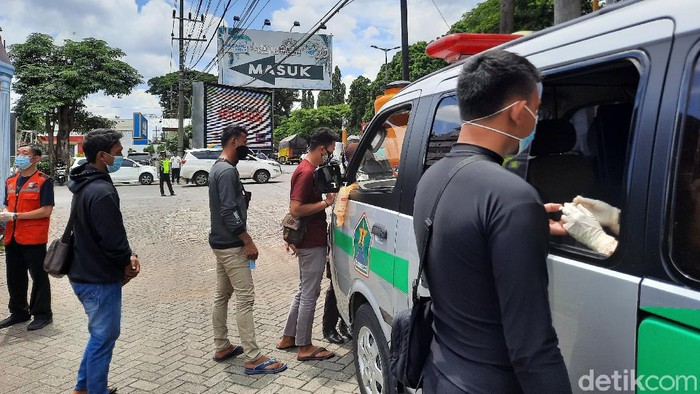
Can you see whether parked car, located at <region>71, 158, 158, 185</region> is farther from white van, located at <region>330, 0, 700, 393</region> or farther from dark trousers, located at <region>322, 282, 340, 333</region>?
white van, located at <region>330, 0, 700, 393</region>

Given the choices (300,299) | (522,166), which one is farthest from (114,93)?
(522,166)

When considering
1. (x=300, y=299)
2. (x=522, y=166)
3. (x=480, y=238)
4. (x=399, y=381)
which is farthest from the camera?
(x=300, y=299)

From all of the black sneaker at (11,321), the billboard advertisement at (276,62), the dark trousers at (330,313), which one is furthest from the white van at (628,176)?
the billboard advertisement at (276,62)

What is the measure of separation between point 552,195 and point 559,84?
1.31ft

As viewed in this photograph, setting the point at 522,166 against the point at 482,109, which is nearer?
the point at 482,109

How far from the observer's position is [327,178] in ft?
12.0

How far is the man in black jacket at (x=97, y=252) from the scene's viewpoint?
3164mm

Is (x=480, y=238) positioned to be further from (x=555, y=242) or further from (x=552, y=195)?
(x=552, y=195)

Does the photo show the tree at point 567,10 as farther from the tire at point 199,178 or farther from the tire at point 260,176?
the tire at point 199,178

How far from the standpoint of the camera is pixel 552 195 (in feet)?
6.19

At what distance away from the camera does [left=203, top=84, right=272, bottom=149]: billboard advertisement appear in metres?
30.3

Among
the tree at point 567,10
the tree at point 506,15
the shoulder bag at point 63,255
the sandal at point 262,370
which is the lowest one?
the sandal at point 262,370

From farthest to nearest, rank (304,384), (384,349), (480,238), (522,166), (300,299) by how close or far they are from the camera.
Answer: (300,299) < (304,384) < (384,349) < (522,166) < (480,238)

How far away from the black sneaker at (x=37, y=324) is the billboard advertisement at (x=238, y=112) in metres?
25.4
